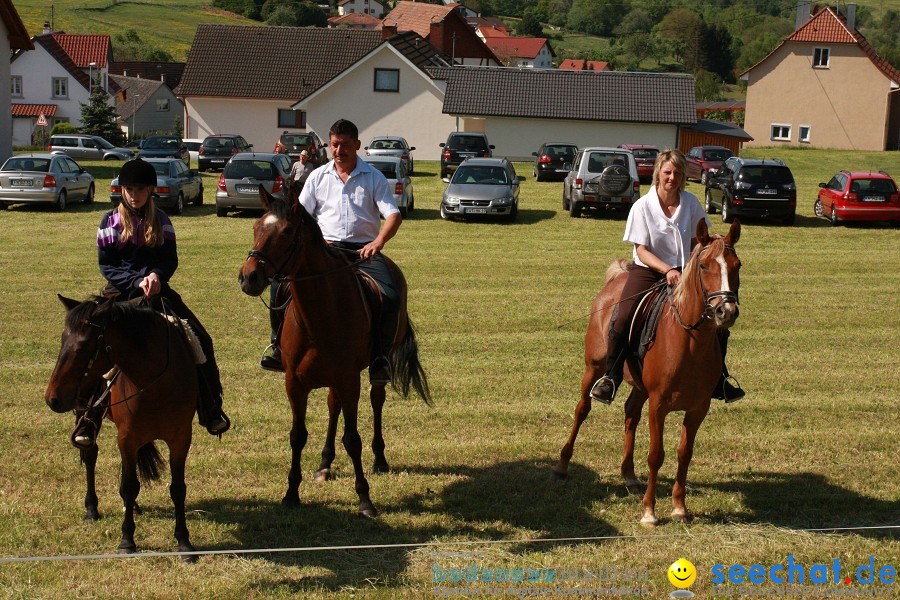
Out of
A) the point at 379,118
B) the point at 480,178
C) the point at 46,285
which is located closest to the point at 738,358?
the point at 46,285

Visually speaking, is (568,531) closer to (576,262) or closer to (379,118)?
(576,262)

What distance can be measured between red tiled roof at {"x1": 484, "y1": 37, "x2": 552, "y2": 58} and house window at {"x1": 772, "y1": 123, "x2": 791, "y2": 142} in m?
70.5

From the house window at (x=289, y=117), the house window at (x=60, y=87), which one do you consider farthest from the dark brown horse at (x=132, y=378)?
the house window at (x=60, y=87)

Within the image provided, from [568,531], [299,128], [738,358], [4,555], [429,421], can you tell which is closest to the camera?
[4,555]

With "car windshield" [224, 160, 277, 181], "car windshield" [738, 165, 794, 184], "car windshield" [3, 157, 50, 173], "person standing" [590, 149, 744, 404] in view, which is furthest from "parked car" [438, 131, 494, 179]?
"person standing" [590, 149, 744, 404]

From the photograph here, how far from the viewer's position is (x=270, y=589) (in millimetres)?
6559

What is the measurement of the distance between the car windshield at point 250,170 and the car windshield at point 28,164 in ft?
19.0

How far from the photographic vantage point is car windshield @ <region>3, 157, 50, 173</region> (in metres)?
30.7

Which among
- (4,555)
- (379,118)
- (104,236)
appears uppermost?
(379,118)

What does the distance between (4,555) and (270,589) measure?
1998mm

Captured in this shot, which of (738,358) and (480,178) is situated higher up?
(480,178)

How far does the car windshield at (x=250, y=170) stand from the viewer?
98.5 feet

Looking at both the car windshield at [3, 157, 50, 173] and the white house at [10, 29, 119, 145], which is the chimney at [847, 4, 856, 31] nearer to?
the car windshield at [3, 157, 50, 173]

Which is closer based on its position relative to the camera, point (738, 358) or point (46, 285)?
point (738, 358)
